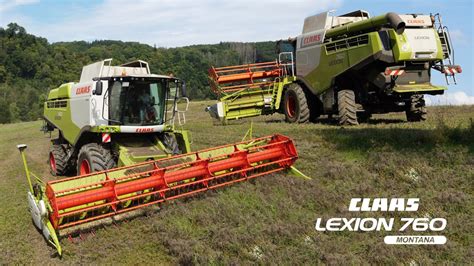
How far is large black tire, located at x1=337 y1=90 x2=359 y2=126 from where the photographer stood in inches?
469

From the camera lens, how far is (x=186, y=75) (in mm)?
63031

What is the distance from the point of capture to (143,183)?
22.2 feet

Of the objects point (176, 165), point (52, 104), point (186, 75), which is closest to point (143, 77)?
point (176, 165)

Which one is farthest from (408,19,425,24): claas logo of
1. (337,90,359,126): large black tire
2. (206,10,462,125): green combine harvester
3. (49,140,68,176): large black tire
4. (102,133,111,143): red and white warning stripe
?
(49,140,68,176): large black tire

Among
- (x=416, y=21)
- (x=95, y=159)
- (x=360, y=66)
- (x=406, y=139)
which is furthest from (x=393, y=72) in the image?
(x=95, y=159)

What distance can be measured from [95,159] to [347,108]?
659 centimetres

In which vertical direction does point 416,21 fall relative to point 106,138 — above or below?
above

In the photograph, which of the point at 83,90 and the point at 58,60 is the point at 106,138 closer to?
the point at 83,90

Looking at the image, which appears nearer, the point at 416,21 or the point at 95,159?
the point at 95,159

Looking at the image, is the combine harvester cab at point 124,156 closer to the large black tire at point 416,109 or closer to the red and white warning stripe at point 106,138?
the red and white warning stripe at point 106,138

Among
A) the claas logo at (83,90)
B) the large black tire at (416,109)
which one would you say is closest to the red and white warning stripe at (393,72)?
the large black tire at (416,109)

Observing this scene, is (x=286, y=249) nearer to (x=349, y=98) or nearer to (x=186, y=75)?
(x=349, y=98)

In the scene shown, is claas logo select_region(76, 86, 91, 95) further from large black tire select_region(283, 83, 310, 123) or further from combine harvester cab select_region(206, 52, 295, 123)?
large black tire select_region(283, 83, 310, 123)

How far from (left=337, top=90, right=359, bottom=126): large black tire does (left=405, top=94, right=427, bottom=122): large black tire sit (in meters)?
1.61
